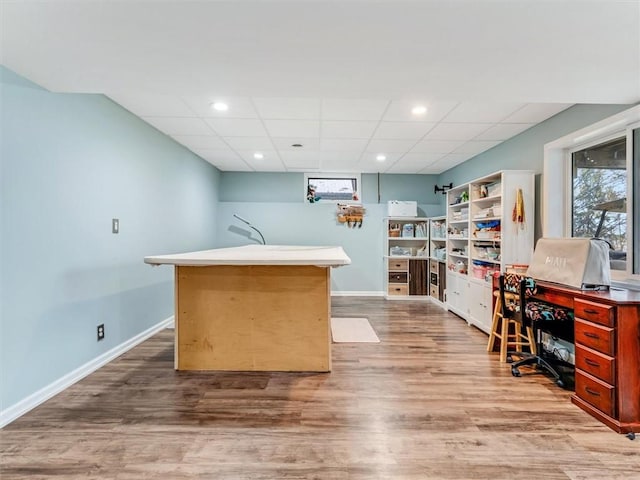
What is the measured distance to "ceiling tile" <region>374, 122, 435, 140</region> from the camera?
10.2 ft

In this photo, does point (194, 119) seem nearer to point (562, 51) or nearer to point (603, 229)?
point (562, 51)

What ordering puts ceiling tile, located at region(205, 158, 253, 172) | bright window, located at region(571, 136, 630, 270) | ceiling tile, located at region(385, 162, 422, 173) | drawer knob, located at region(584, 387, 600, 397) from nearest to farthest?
drawer knob, located at region(584, 387, 600, 397), bright window, located at region(571, 136, 630, 270), ceiling tile, located at region(205, 158, 253, 172), ceiling tile, located at region(385, 162, 422, 173)

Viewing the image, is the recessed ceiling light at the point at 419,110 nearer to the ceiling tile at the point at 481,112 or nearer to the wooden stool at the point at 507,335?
the ceiling tile at the point at 481,112

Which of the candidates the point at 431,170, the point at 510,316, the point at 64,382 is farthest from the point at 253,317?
the point at 431,170

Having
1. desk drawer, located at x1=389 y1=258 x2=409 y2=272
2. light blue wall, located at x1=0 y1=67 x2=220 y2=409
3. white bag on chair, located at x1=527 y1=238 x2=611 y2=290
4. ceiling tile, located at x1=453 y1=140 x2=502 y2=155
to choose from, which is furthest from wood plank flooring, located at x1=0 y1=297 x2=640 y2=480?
desk drawer, located at x1=389 y1=258 x2=409 y2=272

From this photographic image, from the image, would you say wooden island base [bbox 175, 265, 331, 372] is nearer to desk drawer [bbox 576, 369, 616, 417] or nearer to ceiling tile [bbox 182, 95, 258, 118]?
ceiling tile [bbox 182, 95, 258, 118]

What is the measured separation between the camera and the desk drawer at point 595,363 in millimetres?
1771

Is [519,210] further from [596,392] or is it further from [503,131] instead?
[596,392]

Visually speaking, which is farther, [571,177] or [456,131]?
[456,131]

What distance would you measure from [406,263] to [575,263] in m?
3.14

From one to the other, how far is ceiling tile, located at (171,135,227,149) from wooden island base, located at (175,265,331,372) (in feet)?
6.19

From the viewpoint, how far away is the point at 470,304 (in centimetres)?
379

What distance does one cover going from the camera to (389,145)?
152 inches

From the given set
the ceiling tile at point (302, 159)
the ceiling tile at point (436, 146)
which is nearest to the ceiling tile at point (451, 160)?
the ceiling tile at point (436, 146)
